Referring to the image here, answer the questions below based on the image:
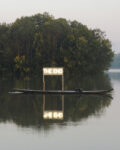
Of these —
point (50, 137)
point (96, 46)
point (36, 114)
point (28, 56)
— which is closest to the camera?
point (50, 137)

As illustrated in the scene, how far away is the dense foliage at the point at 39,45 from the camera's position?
109 meters

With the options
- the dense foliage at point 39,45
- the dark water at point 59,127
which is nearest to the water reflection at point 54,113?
the dark water at point 59,127

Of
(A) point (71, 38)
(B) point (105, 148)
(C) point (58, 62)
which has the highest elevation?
(A) point (71, 38)

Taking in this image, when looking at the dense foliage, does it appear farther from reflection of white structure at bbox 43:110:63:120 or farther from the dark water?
reflection of white structure at bbox 43:110:63:120

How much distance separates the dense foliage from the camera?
10941cm

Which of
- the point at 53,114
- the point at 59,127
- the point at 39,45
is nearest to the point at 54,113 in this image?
the point at 53,114

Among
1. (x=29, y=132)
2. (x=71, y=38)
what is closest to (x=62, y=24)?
(x=71, y=38)

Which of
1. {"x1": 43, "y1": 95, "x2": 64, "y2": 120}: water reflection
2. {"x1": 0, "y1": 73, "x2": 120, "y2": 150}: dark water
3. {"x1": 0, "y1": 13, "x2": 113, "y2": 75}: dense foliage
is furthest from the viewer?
{"x1": 0, "y1": 13, "x2": 113, "y2": 75}: dense foliage

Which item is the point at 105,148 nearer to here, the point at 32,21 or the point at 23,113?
the point at 23,113

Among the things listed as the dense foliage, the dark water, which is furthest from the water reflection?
the dense foliage

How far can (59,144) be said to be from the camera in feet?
57.8

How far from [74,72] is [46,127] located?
9453 centimetres

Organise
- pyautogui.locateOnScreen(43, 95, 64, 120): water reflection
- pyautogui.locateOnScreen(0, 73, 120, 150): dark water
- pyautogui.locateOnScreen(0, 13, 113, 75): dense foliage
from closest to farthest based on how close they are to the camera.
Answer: pyautogui.locateOnScreen(0, 73, 120, 150): dark water, pyautogui.locateOnScreen(43, 95, 64, 120): water reflection, pyautogui.locateOnScreen(0, 13, 113, 75): dense foliage

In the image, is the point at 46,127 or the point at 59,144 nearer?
the point at 59,144
